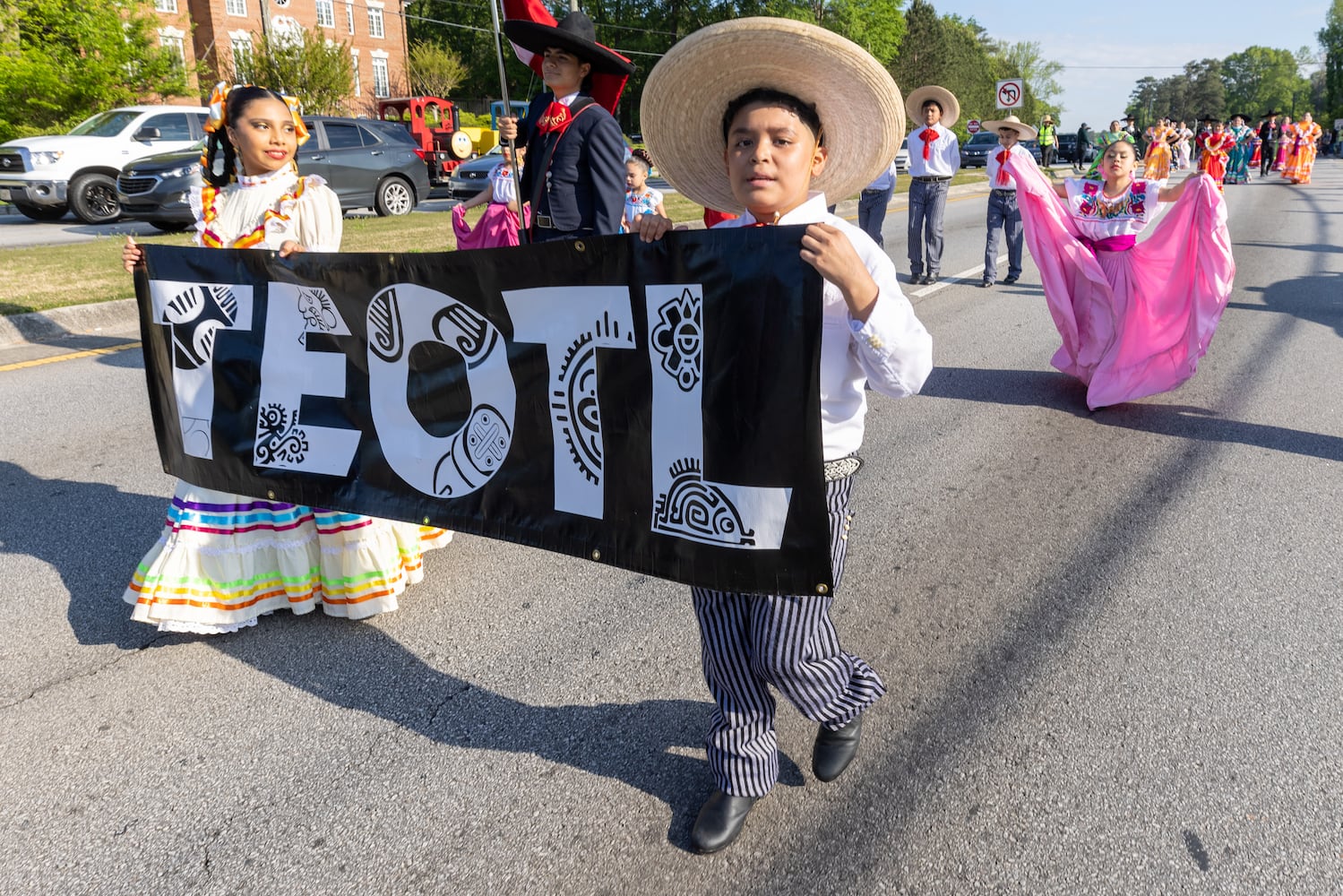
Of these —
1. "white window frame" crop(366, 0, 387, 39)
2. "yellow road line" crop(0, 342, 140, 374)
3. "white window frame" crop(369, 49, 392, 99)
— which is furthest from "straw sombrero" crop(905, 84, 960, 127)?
"white window frame" crop(366, 0, 387, 39)

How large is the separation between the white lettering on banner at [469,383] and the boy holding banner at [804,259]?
627 mm

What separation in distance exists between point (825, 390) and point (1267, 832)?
156cm

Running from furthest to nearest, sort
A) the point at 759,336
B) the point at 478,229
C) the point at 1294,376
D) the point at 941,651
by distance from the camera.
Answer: the point at 478,229
the point at 1294,376
the point at 941,651
the point at 759,336

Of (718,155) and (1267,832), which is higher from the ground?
(718,155)

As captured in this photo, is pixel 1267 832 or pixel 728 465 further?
pixel 1267 832

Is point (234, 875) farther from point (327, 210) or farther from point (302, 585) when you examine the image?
point (327, 210)

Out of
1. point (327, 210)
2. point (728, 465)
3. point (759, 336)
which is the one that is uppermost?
point (327, 210)

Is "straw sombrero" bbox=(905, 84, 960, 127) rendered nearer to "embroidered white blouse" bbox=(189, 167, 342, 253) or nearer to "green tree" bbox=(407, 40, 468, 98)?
"embroidered white blouse" bbox=(189, 167, 342, 253)

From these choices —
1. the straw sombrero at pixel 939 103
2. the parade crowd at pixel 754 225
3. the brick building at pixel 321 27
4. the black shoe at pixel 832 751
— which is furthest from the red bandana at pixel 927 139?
the brick building at pixel 321 27

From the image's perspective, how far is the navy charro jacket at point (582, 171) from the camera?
456 cm

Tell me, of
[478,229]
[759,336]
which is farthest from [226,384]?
[478,229]

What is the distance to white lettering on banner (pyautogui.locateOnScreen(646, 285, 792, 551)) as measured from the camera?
6.98ft

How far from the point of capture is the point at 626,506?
7.78 ft

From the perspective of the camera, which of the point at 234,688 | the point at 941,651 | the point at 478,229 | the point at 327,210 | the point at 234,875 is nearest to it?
the point at 234,875
